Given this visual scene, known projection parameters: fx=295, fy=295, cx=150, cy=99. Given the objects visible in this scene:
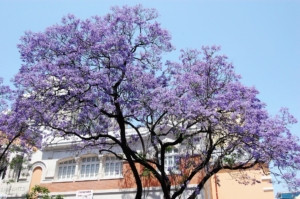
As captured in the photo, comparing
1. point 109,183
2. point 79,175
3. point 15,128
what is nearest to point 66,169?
point 79,175

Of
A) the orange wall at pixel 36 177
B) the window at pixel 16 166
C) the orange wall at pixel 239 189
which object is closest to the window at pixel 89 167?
the orange wall at pixel 36 177

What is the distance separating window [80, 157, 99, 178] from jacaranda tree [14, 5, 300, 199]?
684 centimetres

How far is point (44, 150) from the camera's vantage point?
864 inches

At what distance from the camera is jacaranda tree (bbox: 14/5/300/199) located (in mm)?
12453

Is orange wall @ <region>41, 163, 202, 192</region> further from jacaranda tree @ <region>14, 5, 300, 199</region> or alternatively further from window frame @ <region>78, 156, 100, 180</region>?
jacaranda tree @ <region>14, 5, 300, 199</region>

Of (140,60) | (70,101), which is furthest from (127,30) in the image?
(70,101)

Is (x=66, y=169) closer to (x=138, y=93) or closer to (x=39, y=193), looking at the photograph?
(x=39, y=193)

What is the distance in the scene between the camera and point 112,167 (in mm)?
20109

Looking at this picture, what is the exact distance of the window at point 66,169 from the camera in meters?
20.9

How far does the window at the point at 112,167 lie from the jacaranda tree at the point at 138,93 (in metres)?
6.32

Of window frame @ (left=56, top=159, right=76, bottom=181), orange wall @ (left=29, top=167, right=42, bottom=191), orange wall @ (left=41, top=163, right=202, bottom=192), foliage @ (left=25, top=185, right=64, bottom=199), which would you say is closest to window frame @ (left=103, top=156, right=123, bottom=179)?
orange wall @ (left=41, top=163, right=202, bottom=192)

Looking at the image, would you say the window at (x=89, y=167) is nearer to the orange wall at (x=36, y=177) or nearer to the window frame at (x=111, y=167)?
the window frame at (x=111, y=167)

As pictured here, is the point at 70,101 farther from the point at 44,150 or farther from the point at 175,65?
the point at 44,150

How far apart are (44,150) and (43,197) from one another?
431 centimetres
